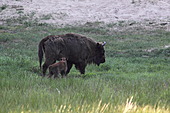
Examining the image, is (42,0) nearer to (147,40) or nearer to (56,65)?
(147,40)

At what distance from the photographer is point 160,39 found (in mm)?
25844

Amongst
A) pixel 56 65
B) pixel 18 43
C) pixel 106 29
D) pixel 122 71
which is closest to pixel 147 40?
pixel 106 29

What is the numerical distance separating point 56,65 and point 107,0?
35.3 m

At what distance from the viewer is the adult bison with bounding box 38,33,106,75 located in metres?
10.6

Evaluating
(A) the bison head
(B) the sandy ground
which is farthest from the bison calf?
(B) the sandy ground

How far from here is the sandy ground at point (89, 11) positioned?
3591cm

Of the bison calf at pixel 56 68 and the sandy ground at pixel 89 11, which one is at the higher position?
the bison calf at pixel 56 68

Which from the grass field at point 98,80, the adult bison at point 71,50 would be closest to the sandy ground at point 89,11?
the grass field at point 98,80

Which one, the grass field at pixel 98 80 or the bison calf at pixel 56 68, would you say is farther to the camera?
the bison calf at pixel 56 68

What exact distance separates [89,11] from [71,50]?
2889 centimetres

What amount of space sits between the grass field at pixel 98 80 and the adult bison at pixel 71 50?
1.86 ft

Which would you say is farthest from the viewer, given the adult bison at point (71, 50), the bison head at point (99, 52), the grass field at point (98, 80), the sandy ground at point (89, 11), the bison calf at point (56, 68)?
the sandy ground at point (89, 11)

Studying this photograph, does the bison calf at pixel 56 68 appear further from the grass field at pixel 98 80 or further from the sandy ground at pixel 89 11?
the sandy ground at pixel 89 11

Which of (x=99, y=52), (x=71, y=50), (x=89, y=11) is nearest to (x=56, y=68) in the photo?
(x=71, y=50)
